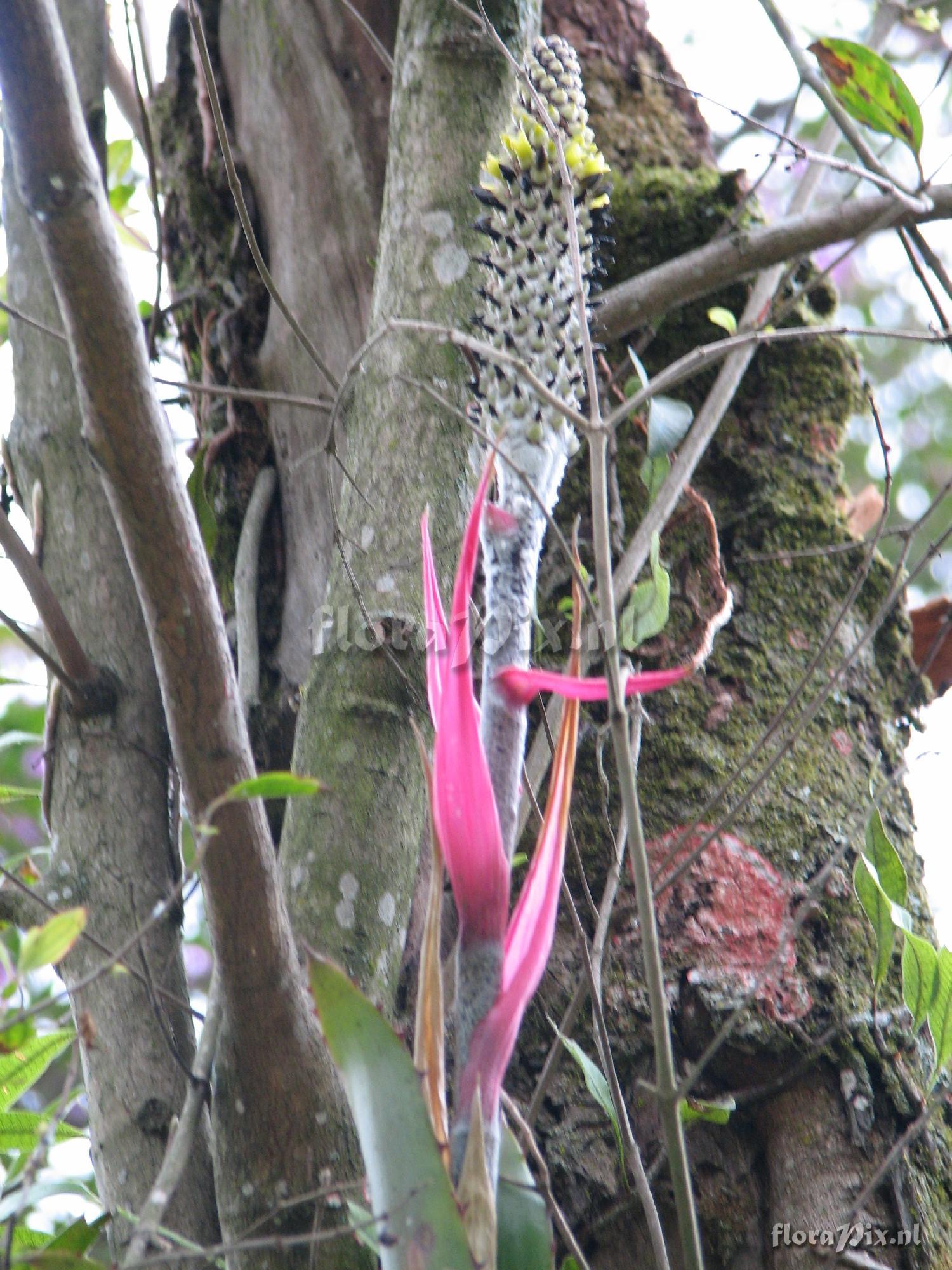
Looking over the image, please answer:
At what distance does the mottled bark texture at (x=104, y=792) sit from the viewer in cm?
86

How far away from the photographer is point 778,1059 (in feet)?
3.34

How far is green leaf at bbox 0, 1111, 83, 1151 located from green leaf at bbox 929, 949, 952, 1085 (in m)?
0.63

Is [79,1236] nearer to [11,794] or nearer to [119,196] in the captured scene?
[11,794]

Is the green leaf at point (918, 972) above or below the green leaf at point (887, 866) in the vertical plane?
below

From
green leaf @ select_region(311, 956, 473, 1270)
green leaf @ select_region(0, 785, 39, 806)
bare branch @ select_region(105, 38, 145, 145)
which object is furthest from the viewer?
bare branch @ select_region(105, 38, 145, 145)

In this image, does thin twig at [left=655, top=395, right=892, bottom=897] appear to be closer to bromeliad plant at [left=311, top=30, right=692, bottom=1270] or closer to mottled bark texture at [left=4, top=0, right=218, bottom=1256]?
bromeliad plant at [left=311, top=30, right=692, bottom=1270]

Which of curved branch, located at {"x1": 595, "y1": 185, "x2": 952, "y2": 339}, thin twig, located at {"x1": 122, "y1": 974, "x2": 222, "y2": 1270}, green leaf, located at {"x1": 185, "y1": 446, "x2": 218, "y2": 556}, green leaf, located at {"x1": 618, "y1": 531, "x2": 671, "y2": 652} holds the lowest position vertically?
thin twig, located at {"x1": 122, "y1": 974, "x2": 222, "y2": 1270}

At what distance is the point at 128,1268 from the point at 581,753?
0.74 metres

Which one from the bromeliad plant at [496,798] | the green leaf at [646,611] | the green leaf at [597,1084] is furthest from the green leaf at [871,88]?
the green leaf at [597,1084]

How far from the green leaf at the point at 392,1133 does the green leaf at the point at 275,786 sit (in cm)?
10

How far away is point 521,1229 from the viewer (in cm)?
59

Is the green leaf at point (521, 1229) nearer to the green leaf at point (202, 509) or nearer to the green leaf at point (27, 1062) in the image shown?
the green leaf at point (27, 1062)

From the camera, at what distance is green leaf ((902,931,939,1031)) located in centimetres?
80

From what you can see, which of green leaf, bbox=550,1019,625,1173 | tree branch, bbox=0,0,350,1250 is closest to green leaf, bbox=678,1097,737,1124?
green leaf, bbox=550,1019,625,1173
